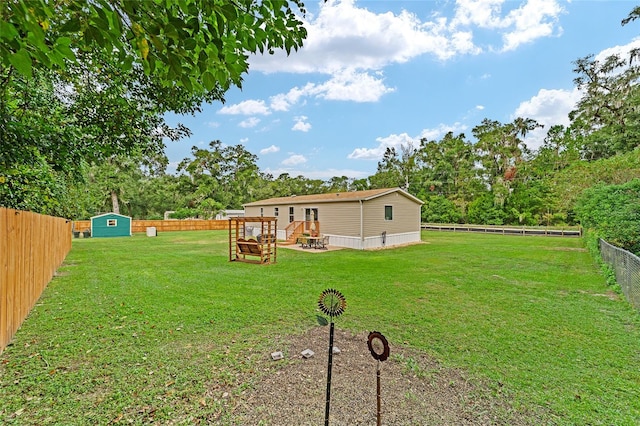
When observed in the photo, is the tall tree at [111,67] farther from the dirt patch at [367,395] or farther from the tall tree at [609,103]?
the tall tree at [609,103]

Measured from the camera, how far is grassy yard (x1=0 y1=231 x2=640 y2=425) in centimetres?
263

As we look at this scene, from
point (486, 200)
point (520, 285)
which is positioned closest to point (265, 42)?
point (520, 285)

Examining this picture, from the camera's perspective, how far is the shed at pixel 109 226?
69.6 feet

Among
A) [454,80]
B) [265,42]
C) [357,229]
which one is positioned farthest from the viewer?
[454,80]

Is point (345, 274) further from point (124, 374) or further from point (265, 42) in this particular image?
point (265, 42)

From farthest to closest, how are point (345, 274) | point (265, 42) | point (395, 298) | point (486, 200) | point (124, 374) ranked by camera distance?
1. point (486, 200)
2. point (345, 274)
3. point (395, 298)
4. point (124, 374)
5. point (265, 42)

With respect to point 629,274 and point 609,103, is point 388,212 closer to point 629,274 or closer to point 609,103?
point 629,274

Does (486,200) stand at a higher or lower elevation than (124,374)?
higher

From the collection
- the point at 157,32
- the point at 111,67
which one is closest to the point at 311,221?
the point at 111,67

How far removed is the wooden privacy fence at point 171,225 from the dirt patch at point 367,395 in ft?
89.0

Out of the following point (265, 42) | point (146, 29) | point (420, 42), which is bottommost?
point (146, 29)

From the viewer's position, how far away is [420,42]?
12.5 m

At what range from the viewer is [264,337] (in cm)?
403

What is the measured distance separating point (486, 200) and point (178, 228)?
2996 centimetres
